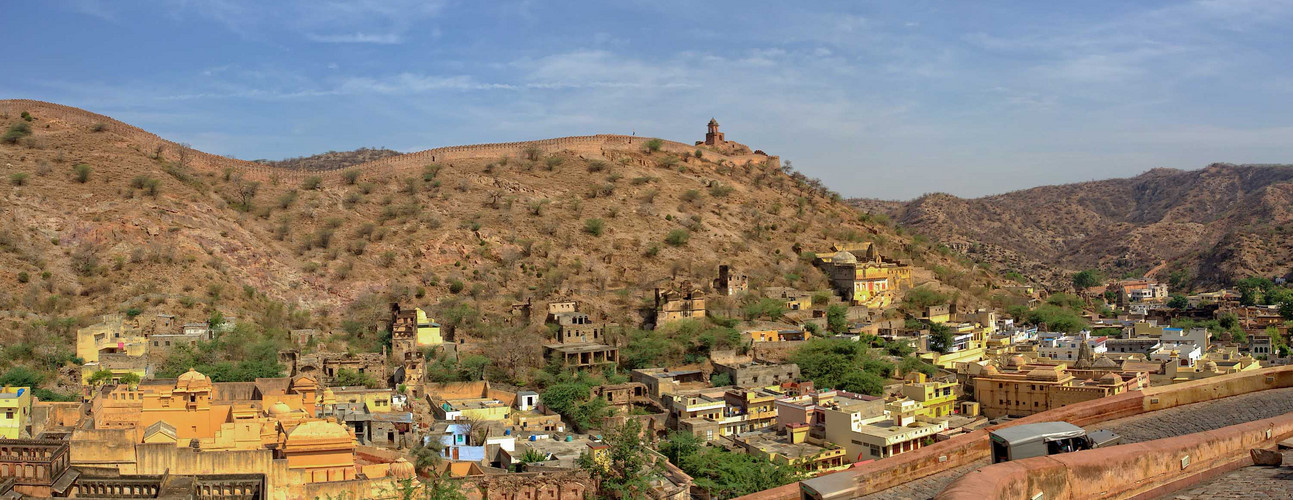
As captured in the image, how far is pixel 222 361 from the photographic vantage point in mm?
18766

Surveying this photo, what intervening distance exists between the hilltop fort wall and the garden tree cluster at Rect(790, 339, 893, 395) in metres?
17.7

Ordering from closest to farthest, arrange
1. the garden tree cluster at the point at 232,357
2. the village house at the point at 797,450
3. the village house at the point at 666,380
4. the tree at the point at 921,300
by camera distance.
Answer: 1. the village house at the point at 797,450
2. the garden tree cluster at the point at 232,357
3. the village house at the point at 666,380
4. the tree at the point at 921,300

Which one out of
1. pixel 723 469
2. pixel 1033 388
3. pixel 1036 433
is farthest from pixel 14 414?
pixel 1033 388

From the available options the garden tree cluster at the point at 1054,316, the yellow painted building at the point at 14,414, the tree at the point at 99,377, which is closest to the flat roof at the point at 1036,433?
the yellow painted building at the point at 14,414

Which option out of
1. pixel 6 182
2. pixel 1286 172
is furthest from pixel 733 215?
pixel 1286 172

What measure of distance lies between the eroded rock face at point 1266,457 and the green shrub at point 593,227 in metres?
27.4

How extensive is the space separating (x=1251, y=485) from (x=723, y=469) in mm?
11174

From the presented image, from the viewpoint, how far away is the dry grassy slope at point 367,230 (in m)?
23.6

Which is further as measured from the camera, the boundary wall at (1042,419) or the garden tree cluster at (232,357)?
the garden tree cluster at (232,357)

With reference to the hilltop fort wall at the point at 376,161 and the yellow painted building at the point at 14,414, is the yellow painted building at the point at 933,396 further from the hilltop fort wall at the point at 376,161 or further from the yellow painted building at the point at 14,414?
the hilltop fort wall at the point at 376,161

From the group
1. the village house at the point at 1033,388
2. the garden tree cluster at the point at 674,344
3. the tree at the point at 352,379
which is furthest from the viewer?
the garden tree cluster at the point at 674,344

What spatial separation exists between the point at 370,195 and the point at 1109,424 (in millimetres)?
29306

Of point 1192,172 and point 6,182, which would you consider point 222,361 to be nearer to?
point 6,182

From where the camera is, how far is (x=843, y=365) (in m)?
20.6
